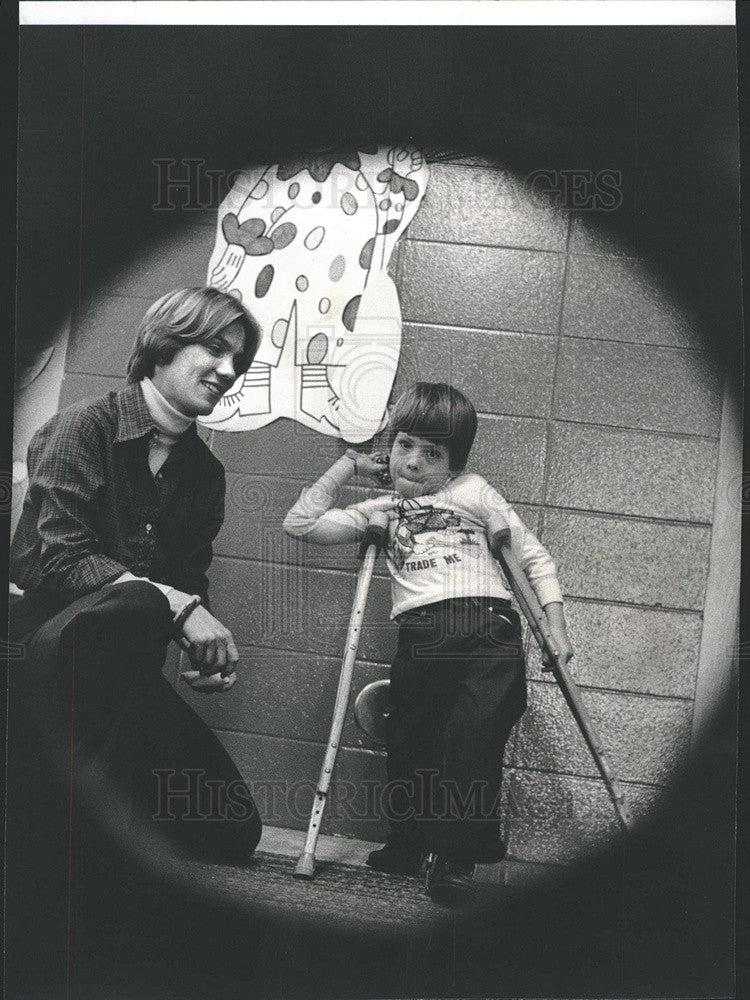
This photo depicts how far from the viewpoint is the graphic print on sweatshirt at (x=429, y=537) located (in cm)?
318

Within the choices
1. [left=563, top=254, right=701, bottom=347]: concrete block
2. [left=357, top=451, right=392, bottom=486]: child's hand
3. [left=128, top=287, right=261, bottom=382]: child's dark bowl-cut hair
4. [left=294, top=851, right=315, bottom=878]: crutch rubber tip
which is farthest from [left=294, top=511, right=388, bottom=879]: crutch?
[left=563, top=254, right=701, bottom=347]: concrete block

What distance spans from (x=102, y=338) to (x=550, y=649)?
1971 mm

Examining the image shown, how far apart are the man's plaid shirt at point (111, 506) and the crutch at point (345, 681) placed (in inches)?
21.8

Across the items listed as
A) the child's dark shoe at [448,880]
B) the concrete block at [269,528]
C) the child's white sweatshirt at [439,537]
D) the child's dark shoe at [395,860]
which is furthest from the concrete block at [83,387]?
the child's dark shoe at [448,880]

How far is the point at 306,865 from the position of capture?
314 centimetres

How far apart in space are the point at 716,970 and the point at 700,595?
1.38m

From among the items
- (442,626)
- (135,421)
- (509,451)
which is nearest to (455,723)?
(442,626)

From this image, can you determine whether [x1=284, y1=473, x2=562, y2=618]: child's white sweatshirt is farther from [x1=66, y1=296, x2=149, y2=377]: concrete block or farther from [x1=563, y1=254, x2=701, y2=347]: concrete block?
[x1=66, y1=296, x2=149, y2=377]: concrete block

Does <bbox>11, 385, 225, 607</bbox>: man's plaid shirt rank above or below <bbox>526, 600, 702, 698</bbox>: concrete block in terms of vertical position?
above

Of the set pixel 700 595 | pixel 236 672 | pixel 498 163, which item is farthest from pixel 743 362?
pixel 236 672

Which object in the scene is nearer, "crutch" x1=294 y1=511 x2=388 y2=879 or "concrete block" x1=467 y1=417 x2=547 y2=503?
"crutch" x1=294 y1=511 x2=388 y2=879

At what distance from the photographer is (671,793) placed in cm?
328

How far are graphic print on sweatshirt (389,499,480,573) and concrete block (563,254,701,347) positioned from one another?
0.81 metres

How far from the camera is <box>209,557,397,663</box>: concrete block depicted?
10.7 ft
